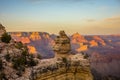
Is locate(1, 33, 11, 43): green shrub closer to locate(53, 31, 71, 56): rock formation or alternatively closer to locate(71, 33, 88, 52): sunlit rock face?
locate(53, 31, 71, 56): rock formation

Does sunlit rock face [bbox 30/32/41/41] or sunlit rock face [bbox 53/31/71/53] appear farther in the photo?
sunlit rock face [bbox 30/32/41/41]

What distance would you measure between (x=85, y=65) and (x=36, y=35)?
402 feet

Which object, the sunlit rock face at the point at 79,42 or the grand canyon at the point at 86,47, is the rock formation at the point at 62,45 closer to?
the grand canyon at the point at 86,47

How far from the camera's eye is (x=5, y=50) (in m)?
32.1

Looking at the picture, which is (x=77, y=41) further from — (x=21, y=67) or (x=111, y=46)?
(x=21, y=67)

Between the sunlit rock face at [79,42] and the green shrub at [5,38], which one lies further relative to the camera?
the sunlit rock face at [79,42]

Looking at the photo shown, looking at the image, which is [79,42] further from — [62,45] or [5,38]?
[5,38]

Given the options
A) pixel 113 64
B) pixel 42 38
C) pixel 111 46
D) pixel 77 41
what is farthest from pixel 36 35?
pixel 111 46

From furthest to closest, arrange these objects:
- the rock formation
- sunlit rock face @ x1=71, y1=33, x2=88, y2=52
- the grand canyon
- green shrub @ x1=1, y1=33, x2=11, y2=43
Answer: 1. sunlit rock face @ x1=71, y1=33, x2=88, y2=52
2. the grand canyon
3. the rock formation
4. green shrub @ x1=1, y1=33, x2=11, y2=43

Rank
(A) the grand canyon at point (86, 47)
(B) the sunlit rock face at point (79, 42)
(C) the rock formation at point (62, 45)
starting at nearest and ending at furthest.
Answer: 1. (C) the rock formation at point (62, 45)
2. (A) the grand canyon at point (86, 47)
3. (B) the sunlit rock face at point (79, 42)

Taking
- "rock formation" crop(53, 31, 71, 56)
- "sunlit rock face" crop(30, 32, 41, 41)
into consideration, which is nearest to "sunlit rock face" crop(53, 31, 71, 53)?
"rock formation" crop(53, 31, 71, 56)

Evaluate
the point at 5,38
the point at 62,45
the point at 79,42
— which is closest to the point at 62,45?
the point at 62,45

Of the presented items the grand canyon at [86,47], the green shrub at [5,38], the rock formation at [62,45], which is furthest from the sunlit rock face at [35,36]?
the green shrub at [5,38]

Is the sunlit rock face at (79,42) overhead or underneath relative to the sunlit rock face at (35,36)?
underneath
